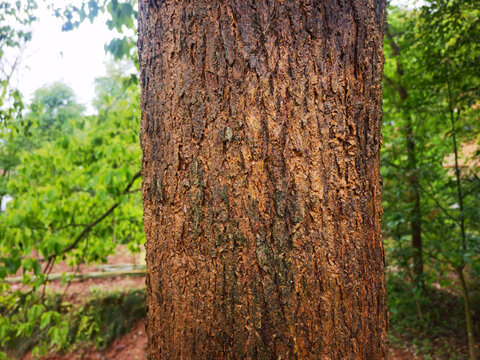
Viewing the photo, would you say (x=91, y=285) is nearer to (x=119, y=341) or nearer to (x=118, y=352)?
(x=119, y=341)

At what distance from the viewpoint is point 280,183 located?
797 millimetres

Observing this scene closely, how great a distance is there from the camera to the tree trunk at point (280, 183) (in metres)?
0.79

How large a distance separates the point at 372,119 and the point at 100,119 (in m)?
3.98

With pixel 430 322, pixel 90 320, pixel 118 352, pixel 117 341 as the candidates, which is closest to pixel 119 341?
pixel 117 341

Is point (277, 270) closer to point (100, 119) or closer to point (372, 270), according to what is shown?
point (372, 270)

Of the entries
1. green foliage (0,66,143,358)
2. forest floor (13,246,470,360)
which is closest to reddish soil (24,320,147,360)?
forest floor (13,246,470,360)

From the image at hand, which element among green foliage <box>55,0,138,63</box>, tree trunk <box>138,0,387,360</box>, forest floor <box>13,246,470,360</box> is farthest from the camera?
forest floor <box>13,246,470,360</box>

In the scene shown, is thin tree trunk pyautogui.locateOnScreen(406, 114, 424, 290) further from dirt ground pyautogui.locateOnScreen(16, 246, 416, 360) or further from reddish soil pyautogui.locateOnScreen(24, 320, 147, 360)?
reddish soil pyautogui.locateOnScreen(24, 320, 147, 360)

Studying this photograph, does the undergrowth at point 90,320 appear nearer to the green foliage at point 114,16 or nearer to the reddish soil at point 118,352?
the reddish soil at point 118,352

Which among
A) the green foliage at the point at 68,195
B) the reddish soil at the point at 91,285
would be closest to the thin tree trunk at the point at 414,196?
the green foliage at the point at 68,195

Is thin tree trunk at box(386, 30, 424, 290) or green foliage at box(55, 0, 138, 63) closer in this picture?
green foliage at box(55, 0, 138, 63)

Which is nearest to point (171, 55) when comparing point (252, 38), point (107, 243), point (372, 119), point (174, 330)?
point (252, 38)

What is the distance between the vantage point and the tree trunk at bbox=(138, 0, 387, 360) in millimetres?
788

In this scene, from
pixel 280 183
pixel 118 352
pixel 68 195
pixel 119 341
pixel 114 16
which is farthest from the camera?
pixel 119 341
